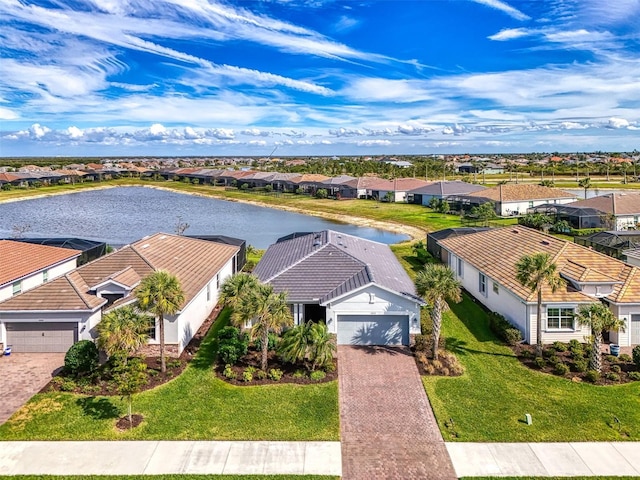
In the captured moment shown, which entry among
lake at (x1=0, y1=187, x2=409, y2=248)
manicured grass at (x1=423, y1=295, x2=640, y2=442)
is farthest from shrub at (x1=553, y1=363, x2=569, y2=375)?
lake at (x1=0, y1=187, x2=409, y2=248)

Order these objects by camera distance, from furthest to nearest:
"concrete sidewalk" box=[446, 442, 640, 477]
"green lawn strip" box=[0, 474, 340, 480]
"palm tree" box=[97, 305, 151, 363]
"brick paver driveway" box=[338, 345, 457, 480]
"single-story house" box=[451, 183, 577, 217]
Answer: "single-story house" box=[451, 183, 577, 217] → "palm tree" box=[97, 305, 151, 363] → "brick paver driveway" box=[338, 345, 457, 480] → "concrete sidewalk" box=[446, 442, 640, 477] → "green lawn strip" box=[0, 474, 340, 480]

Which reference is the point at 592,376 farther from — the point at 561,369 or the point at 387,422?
the point at 387,422

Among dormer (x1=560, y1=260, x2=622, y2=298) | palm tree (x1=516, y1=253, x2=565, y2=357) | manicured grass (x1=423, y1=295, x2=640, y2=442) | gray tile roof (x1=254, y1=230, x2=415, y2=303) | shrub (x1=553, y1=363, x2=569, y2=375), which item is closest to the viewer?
manicured grass (x1=423, y1=295, x2=640, y2=442)

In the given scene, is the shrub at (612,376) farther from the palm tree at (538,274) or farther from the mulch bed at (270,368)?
the mulch bed at (270,368)

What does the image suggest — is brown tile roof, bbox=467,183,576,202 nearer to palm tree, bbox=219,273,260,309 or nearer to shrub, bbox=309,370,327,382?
palm tree, bbox=219,273,260,309

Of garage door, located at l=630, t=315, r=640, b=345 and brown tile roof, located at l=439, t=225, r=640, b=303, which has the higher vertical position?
brown tile roof, located at l=439, t=225, r=640, b=303

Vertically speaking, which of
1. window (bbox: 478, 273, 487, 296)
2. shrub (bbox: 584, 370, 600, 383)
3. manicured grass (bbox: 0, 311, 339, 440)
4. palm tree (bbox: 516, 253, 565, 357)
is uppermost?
palm tree (bbox: 516, 253, 565, 357)

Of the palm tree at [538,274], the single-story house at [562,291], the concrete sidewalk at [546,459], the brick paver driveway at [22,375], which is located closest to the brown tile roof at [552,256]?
the single-story house at [562,291]

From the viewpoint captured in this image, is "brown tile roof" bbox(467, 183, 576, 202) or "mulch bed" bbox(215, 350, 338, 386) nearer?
"mulch bed" bbox(215, 350, 338, 386)
